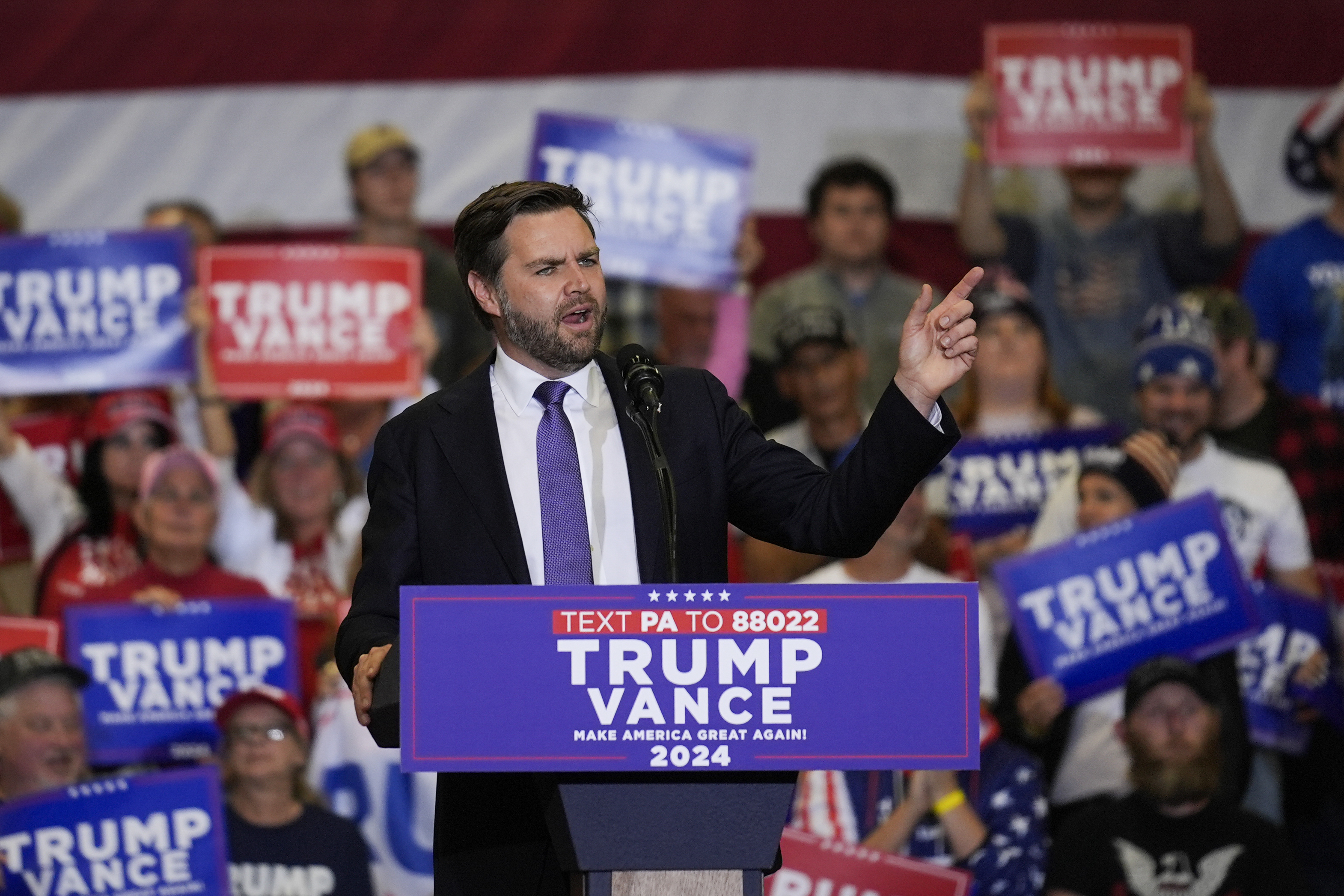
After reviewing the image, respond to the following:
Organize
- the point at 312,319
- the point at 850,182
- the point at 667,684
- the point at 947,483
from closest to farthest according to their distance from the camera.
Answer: the point at 667,684 < the point at 947,483 < the point at 312,319 < the point at 850,182

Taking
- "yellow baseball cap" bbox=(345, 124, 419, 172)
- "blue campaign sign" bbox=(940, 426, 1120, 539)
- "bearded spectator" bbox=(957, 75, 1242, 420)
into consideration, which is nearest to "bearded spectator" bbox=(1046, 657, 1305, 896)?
"blue campaign sign" bbox=(940, 426, 1120, 539)

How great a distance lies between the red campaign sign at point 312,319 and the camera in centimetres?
566

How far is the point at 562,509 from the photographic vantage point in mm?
2492

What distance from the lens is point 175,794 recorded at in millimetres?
4363

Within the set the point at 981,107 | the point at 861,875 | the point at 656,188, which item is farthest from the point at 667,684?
the point at 981,107

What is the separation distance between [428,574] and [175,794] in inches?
82.7

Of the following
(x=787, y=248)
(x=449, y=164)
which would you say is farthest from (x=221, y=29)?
(x=787, y=248)

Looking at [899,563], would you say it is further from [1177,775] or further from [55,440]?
[55,440]

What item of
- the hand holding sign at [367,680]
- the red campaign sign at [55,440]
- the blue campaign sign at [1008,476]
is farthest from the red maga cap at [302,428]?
the hand holding sign at [367,680]

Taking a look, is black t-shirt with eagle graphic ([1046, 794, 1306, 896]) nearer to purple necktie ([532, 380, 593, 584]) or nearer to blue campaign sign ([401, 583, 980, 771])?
purple necktie ([532, 380, 593, 584])

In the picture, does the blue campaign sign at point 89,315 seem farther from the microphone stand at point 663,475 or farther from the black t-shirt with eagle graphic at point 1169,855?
the microphone stand at point 663,475

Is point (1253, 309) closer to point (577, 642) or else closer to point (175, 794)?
point (175, 794)

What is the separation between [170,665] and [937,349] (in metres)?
3.18

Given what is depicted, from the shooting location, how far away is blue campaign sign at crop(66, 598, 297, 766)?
4.94 metres
